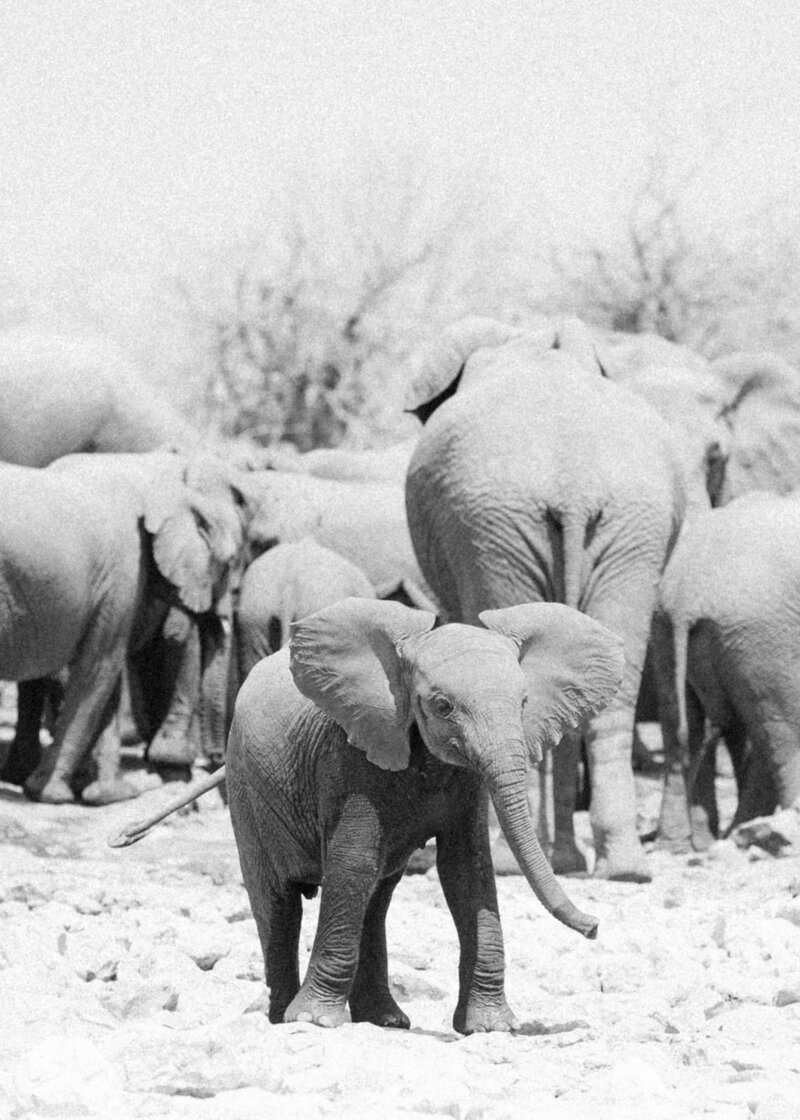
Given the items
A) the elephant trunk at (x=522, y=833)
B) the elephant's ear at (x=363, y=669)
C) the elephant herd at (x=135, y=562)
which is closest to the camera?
the elephant trunk at (x=522, y=833)

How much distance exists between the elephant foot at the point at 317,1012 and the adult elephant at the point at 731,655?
185 inches

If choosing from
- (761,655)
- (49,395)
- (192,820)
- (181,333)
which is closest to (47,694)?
(49,395)

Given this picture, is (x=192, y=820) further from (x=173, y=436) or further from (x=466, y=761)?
(x=466, y=761)

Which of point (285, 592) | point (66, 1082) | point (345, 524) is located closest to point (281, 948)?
point (66, 1082)

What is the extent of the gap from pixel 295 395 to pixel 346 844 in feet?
66.6

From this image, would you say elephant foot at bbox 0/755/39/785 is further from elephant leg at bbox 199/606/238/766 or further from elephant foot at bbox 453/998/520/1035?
elephant foot at bbox 453/998/520/1035

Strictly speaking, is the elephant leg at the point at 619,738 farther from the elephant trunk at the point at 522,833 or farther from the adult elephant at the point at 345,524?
the adult elephant at the point at 345,524

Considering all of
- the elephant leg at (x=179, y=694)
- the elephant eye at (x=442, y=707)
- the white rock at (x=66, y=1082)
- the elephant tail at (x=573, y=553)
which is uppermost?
the elephant eye at (x=442, y=707)

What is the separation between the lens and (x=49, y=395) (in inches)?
548

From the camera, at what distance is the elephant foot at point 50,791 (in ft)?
35.7

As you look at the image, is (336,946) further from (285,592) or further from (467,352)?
(285,592)

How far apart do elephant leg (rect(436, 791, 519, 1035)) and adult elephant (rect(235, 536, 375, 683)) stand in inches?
224

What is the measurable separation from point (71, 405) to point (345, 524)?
1933mm

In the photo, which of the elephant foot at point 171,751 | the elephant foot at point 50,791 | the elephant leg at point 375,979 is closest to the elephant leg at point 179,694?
the elephant foot at point 171,751
